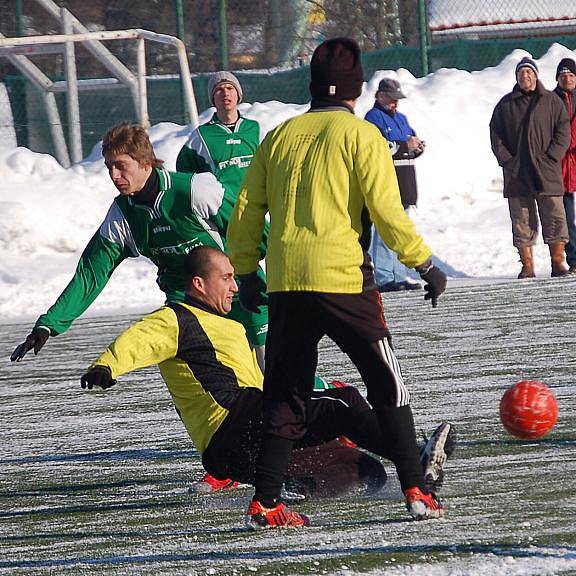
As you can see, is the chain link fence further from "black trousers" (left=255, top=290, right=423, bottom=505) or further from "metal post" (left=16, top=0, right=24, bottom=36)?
"black trousers" (left=255, top=290, right=423, bottom=505)

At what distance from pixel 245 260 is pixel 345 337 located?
1.69 ft

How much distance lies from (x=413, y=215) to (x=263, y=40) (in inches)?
268

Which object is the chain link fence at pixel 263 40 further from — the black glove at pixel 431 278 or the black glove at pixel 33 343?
the black glove at pixel 431 278

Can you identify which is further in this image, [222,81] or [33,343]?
[222,81]

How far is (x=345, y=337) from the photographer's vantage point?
209 inches

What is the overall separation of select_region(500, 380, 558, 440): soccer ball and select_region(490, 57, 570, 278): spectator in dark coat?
900 cm

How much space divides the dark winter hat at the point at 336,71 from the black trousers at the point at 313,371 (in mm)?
740

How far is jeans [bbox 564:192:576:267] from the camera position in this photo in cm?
1556

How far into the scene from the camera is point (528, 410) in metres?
6.21

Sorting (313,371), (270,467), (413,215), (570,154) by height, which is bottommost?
(413,215)

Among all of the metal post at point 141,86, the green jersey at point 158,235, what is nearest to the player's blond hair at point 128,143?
the green jersey at point 158,235

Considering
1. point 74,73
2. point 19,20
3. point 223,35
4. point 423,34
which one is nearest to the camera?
point 74,73

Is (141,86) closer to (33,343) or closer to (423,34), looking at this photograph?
(423,34)

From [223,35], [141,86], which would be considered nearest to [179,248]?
[141,86]
